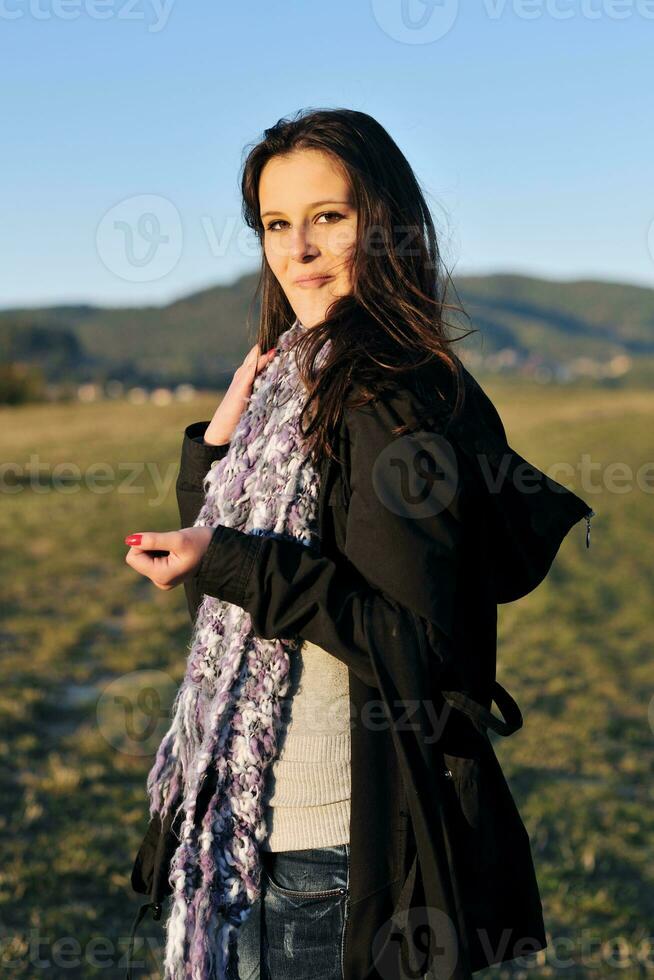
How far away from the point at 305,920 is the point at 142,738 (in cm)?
445

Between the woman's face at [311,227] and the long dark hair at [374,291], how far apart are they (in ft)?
0.09

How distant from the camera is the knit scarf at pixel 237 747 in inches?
80.0

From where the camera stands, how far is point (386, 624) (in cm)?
187

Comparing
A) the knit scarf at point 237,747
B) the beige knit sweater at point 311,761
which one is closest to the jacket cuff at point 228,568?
the knit scarf at point 237,747

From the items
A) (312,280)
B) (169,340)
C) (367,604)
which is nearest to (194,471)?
(312,280)

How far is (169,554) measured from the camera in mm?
1965

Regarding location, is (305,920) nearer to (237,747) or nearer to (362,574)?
(237,747)

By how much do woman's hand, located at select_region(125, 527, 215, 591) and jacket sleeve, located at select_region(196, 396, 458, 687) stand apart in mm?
25

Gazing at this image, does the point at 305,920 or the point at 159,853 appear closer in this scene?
the point at 305,920

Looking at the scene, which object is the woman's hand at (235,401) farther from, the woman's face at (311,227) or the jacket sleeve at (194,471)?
the woman's face at (311,227)

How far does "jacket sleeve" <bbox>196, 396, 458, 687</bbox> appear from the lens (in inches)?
73.3

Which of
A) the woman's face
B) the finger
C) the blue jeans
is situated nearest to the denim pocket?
the blue jeans

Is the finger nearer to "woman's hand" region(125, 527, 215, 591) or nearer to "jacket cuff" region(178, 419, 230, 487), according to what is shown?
"woman's hand" region(125, 527, 215, 591)

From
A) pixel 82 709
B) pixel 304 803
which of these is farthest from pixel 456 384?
pixel 82 709
